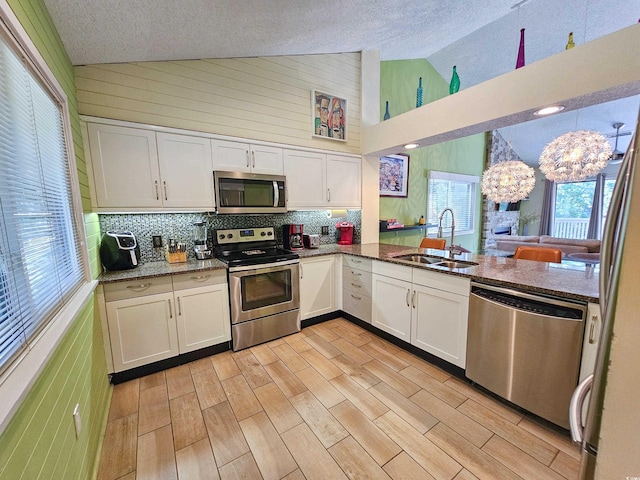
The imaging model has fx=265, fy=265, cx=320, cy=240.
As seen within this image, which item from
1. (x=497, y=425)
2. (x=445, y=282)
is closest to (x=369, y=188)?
(x=445, y=282)

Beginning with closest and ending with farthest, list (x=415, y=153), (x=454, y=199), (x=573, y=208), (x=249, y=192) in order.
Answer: (x=249, y=192), (x=415, y=153), (x=454, y=199), (x=573, y=208)

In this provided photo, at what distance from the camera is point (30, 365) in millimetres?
852

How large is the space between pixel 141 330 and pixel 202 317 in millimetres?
463

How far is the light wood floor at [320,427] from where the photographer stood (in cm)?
144

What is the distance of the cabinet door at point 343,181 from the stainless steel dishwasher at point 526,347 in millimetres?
1969

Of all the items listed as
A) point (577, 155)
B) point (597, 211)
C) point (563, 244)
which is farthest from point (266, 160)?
point (597, 211)

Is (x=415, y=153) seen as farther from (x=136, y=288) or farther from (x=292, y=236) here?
(x=136, y=288)

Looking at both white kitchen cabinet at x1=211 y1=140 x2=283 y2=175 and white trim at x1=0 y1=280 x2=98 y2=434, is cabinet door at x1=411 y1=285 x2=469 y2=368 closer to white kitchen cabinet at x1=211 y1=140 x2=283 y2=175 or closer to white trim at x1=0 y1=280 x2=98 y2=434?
white kitchen cabinet at x1=211 y1=140 x2=283 y2=175

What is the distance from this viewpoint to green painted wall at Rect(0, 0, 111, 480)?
0.76 meters

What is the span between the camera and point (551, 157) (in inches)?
145

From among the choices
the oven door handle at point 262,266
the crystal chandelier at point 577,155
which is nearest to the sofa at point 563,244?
the crystal chandelier at point 577,155

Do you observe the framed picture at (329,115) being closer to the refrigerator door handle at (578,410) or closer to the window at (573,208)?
the refrigerator door handle at (578,410)

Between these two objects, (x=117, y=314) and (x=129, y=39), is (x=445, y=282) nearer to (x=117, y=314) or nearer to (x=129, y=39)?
(x=117, y=314)

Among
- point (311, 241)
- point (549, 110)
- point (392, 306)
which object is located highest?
point (549, 110)
